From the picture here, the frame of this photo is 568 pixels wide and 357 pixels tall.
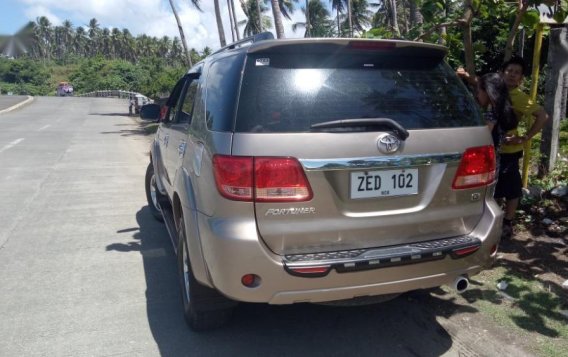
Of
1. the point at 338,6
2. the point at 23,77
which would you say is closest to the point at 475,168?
the point at 338,6

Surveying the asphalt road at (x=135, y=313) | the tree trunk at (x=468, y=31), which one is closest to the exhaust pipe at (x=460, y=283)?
the asphalt road at (x=135, y=313)

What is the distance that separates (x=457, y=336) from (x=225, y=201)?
1.89 m

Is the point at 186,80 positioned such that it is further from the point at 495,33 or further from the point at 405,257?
the point at 495,33

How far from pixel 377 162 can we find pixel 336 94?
0.44m

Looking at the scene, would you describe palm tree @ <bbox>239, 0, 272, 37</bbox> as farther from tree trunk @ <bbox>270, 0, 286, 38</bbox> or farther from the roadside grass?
the roadside grass

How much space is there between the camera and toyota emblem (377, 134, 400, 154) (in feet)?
8.84

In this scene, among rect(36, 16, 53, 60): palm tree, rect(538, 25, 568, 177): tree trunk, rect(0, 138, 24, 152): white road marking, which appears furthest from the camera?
rect(36, 16, 53, 60): palm tree

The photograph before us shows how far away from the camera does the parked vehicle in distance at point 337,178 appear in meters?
2.60

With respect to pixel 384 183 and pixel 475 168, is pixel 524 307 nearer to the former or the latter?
pixel 475 168

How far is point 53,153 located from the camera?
12.5m

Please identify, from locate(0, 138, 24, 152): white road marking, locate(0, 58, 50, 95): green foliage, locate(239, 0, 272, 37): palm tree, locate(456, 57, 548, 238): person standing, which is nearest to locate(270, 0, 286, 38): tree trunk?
locate(0, 138, 24, 152): white road marking

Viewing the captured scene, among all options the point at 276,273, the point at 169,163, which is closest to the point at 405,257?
the point at 276,273

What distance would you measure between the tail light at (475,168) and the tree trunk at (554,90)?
126 inches

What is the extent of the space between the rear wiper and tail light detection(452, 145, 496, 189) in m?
0.45
